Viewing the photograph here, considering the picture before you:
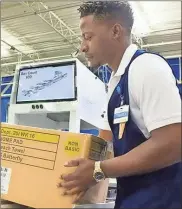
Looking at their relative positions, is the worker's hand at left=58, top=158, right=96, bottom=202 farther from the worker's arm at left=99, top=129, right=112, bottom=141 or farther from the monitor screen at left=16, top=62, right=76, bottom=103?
the monitor screen at left=16, top=62, right=76, bottom=103

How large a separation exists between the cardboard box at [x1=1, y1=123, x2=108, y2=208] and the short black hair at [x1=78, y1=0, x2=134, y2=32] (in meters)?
0.48

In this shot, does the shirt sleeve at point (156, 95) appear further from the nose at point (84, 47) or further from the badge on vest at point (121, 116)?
the nose at point (84, 47)

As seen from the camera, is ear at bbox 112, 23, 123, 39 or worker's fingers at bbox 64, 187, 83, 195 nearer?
worker's fingers at bbox 64, 187, 83, 195

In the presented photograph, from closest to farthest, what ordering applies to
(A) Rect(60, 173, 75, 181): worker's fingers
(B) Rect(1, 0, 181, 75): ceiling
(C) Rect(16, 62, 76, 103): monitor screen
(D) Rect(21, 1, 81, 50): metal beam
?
1. (A) Rect(60, 173, 75, 181): worker's fingers
2. (C) Rect(16, 62, 76, 103): monitor screen
3. (B) Rect(1, 0, 181, 75): ceiling
4. (D) Rect(21, 1, 81, 50): metal beam

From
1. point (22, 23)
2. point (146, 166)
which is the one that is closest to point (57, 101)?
point (146, 166)

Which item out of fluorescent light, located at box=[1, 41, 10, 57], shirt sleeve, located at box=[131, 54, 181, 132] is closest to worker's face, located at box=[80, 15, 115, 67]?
shirt sleeve, located at box=[131, 54, 181, 132]

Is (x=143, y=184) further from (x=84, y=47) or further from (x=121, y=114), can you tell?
(x=84, y=47)

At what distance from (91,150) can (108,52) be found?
39 centimetres

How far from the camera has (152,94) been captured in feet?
3.27

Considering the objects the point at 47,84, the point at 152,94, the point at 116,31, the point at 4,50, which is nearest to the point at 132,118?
the point at 152,94

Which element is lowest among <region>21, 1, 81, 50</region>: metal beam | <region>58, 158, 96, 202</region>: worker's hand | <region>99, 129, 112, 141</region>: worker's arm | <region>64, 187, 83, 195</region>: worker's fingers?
<region>64, 187, 83, 195</region>: worker's fingers

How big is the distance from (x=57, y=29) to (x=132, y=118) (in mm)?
5541

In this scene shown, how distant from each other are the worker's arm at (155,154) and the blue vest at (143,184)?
120mm

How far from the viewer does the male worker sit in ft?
3.19
